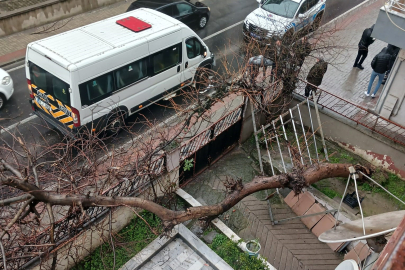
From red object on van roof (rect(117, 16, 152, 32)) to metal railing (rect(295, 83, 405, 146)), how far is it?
4.50m

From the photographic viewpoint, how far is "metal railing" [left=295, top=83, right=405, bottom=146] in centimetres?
923

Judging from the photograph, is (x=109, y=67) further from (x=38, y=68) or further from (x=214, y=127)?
(x=214, y=127)

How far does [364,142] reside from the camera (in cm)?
942

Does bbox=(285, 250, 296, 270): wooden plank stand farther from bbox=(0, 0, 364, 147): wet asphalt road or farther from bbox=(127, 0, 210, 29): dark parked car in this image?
bbox=(127, 0, 210, 29): dark parked car

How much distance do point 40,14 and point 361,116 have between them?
12.0m

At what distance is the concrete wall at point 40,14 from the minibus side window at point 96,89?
6.97 m

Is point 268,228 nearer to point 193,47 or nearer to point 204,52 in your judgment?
point 193,47

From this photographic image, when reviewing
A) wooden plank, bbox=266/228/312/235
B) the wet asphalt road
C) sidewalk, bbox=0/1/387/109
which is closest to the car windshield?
the wet asphalt road

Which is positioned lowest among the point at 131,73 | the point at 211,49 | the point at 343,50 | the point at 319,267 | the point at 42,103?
the point at 319,267

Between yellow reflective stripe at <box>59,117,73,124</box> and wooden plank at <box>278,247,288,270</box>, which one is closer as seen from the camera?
wooden plank at <box>278,247,288,270</box>

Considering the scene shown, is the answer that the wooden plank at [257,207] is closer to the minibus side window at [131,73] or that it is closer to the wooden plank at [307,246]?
the wooden plank at [307,246]

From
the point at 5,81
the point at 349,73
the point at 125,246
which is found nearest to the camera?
the point at 125,246

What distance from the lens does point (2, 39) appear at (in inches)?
527

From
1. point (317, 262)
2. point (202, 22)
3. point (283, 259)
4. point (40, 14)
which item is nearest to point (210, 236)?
point (283, 259)
